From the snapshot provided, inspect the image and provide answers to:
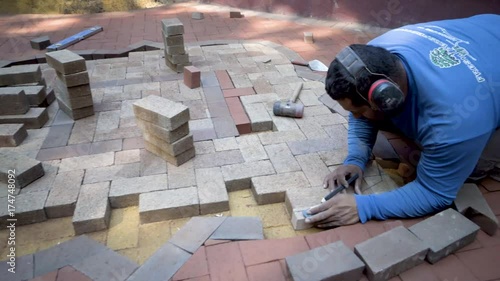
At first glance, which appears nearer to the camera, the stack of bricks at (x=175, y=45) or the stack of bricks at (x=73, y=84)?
the stack of bricks at (x=73, y=84)

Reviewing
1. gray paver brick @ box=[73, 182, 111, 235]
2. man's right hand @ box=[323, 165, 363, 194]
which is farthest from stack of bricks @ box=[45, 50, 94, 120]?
man's right hand @ box=[323, 165, 363, 194]

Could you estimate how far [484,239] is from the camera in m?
2.47

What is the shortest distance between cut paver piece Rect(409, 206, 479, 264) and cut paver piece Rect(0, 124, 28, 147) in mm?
3626

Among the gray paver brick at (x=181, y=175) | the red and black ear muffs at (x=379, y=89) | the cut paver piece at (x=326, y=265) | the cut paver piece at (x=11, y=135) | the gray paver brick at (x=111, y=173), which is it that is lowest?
the gray paver brick at (x=111, y=173)

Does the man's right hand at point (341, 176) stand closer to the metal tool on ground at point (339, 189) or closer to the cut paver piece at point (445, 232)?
the metal tool on ground at point (339, 189)

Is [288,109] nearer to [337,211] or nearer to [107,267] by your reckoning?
[337,211]

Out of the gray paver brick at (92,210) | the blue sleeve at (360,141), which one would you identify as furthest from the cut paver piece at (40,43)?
the blue sleeve at (360,141)

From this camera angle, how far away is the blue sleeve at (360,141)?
3014 millimetres

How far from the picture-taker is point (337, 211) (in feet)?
8.29

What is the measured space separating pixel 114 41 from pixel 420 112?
5.79 m

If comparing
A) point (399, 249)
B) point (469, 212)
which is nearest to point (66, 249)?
point (399, 249)

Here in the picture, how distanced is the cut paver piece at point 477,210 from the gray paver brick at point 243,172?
145cm

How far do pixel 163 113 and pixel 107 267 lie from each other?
1.29 metres

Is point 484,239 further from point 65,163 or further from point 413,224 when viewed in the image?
point 65,163
